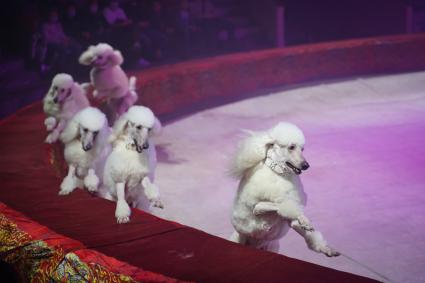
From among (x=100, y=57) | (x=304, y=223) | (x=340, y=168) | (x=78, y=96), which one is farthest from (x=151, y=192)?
(x=340, y=168)

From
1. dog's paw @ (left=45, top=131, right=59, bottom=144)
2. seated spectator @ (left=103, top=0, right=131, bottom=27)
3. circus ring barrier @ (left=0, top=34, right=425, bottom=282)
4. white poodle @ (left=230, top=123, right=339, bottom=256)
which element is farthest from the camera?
seated spectator @ (left=103, top=0, right=131, bottom=27)

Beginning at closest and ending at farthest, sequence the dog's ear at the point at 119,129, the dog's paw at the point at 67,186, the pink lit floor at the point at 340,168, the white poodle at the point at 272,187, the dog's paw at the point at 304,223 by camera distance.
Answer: the dog's paw at the point at 304,223
the white poodle at the point at 272,187
the dog's ear at the point at 119,129
the dog's paw at the point at 67,186
the pink lit floor at the point at 340,168

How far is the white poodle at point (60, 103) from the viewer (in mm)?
5254

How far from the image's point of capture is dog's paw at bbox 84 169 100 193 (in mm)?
4039

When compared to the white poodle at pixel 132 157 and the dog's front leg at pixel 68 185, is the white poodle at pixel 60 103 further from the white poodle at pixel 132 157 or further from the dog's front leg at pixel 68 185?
the white poodle at pixel 132 157

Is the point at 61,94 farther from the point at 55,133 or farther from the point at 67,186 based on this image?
Result: the point at 67,186

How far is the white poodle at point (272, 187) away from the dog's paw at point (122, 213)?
24.3 inches

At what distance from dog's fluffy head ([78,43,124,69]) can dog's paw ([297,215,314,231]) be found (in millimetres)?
3908

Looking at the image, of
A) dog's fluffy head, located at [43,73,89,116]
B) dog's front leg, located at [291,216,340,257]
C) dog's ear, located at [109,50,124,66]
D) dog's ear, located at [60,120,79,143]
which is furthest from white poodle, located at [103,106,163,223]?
dog's ear, located at [109,50,124,66]

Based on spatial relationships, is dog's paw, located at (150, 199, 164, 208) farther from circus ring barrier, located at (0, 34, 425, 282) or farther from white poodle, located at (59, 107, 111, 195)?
white poodle, located at (59, 107, 111, 195)

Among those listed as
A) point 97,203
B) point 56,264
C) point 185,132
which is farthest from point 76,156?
point 185,132

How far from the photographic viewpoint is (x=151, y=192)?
3.61 meters

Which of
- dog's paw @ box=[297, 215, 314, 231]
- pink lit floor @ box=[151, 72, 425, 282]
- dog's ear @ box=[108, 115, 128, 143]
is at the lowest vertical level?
pink lit floor @ box=[151, 72, 425, 282]

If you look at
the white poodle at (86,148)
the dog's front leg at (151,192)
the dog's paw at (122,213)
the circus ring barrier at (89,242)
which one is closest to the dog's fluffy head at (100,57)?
the circus ring barrier at (89,242)
